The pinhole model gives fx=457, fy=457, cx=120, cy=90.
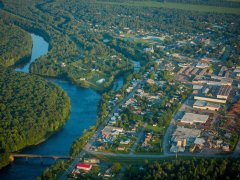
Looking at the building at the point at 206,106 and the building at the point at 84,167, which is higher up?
the building at the point at 206,106

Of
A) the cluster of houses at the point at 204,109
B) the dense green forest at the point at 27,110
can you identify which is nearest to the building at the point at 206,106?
the cluster of houses at the point at 204,109

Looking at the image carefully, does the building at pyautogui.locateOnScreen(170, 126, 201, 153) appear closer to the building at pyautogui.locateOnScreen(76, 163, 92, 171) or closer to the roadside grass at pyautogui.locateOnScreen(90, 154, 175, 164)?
the roadside grass at pyautogui.locateOnScreen(90, 154, 175, 164)

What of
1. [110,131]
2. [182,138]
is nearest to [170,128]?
[182,138]

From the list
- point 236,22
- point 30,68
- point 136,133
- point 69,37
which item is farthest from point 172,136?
point 236,22

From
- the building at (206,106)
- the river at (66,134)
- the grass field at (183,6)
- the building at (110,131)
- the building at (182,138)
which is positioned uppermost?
the grass field at (183,6)

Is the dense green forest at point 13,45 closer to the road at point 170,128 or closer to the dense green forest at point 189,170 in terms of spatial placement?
the road at point 170,128

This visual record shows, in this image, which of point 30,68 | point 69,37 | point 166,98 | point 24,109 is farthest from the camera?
point 69,37

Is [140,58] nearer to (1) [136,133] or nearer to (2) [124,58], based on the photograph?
(2) [124,58]
